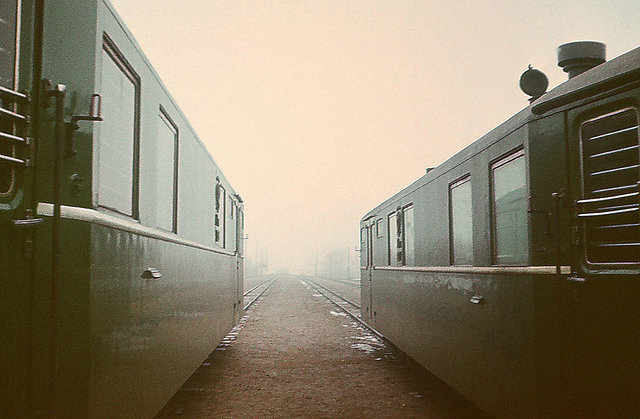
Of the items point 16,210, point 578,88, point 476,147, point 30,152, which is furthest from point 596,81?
point 16,210

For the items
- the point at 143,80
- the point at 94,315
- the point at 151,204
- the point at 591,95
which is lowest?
the point at 94,315

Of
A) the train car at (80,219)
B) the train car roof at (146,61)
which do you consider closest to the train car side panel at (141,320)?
the train car at (80,219)

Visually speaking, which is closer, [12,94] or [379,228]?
[12,94]

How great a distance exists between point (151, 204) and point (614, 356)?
3552 millimetres

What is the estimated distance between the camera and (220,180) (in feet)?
31.8

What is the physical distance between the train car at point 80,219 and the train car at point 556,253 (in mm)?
2794

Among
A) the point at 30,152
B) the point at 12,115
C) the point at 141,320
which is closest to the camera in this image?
the point at 12,115

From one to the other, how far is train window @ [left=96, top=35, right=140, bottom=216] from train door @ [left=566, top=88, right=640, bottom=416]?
9.96 feet

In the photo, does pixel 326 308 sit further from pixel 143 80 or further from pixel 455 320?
pixel 143 80

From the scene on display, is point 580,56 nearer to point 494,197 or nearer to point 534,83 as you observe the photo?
point 534,83

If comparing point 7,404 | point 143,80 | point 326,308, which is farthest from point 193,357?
point 326,308

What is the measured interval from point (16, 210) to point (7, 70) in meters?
0.66

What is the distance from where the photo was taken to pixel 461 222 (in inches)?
243

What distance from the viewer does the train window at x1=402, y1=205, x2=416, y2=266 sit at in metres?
8.30
